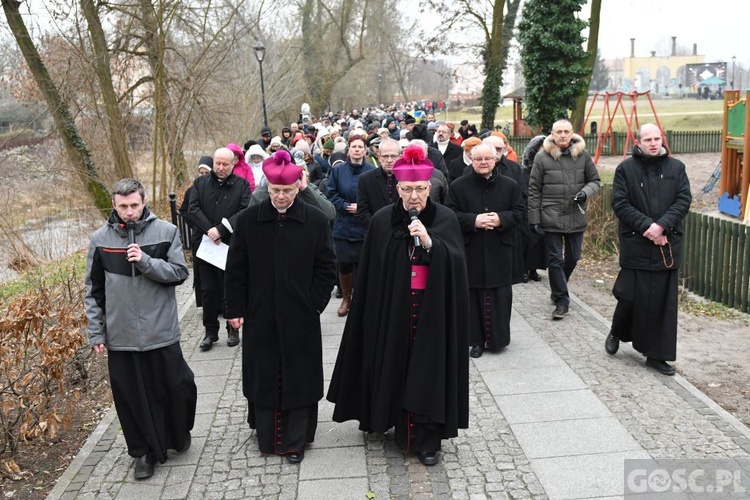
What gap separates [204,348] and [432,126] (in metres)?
8.32

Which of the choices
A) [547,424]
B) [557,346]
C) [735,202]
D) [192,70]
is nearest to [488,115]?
[735,202]

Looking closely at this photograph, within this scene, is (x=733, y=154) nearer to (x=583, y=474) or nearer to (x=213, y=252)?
(x=213, y=252)

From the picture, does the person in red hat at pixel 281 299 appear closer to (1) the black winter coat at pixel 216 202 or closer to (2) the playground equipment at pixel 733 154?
(1) the black winter coat at pixel 216 202

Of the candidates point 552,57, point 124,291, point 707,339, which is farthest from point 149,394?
point 552,57

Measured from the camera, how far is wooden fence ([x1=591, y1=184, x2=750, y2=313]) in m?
9.72

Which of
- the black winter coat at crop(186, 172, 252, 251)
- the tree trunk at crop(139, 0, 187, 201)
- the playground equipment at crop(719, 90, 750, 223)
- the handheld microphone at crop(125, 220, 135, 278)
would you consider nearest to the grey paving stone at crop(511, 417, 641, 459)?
the handheld microphone at crop(125, 220, 135, 278)

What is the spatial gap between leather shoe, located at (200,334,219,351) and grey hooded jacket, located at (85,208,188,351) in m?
2.93

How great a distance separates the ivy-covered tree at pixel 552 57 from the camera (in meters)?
21.9

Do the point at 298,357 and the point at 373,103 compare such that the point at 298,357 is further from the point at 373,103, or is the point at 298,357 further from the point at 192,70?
the point at 373,103

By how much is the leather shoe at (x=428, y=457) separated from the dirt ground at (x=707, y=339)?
2539 millimetres

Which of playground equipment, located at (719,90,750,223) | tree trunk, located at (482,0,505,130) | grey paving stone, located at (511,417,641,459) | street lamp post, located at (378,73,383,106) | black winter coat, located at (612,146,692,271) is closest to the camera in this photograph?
grey paving stone, located at (511,417,641,459)

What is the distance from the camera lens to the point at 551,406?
20.4 feet

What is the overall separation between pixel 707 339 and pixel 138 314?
6.09 m

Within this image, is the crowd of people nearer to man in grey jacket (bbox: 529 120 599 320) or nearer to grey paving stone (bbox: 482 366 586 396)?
grey paving stone (bbox: 482 366 586 396)
